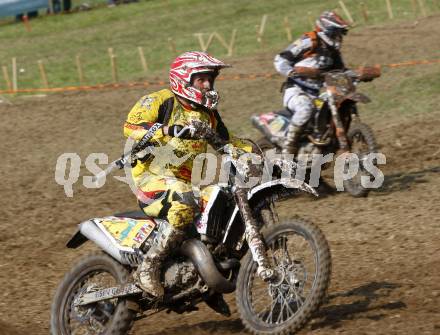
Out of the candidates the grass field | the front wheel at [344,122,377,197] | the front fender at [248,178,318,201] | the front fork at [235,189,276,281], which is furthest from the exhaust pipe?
the grass field

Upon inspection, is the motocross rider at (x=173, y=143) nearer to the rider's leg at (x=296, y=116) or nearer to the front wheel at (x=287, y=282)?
the front wheel at (x=287, y=282)

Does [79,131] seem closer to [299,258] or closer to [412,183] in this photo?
[412,183]

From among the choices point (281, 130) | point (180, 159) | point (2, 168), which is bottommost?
point (2, 168)

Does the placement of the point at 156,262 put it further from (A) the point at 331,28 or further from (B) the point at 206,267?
(A) the point at 331,28

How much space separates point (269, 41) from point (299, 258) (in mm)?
22119

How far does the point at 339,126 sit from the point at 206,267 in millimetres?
5313

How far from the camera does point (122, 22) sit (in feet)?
123

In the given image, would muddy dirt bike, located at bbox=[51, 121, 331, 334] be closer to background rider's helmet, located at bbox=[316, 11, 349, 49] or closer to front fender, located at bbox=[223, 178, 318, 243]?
front fender, located at bbox=[223, 178, 318, 243]

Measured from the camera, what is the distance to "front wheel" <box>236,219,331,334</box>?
6.36 meters

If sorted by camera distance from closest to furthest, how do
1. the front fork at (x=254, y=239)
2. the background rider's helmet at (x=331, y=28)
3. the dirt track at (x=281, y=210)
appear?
1. the front fork at (x=254, y=239)
2. the dirt track at (x=281, y=210)
3. the background rider's helmet at (x=331, y=28)

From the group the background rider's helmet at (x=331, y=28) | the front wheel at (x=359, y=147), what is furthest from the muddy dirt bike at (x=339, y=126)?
the background rider's helmet at (x=331, y=28)

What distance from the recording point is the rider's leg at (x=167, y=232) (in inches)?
270

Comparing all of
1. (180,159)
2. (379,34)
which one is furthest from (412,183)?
(379,34)

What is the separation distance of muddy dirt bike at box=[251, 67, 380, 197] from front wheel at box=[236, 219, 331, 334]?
509 cm
